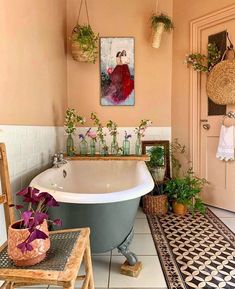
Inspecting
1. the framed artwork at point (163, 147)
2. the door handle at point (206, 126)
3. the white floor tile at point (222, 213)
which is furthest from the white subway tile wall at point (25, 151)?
the white floor tile at point (222, 213)

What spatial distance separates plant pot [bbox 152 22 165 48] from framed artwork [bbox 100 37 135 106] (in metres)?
0.31

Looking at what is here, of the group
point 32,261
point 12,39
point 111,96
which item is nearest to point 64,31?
point 111,96

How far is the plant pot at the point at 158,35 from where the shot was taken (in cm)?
307

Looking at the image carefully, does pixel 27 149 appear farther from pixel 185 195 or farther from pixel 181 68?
pixel 181 68

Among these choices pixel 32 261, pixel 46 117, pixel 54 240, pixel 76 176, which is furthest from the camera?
pixel 76 176

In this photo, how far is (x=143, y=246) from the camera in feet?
6.86

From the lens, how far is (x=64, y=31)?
3.23m

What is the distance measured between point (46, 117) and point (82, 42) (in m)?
1.06

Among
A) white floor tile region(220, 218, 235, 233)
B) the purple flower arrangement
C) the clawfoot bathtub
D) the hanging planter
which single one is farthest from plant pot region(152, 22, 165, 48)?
the purple flower arrangement

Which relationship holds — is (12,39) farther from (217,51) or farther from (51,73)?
(217,51)

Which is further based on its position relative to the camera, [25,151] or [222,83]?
[222,83]

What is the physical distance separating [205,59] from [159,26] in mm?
686

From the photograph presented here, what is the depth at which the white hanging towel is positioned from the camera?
2.74m

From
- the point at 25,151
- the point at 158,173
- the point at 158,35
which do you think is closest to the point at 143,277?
the point at 25,151
